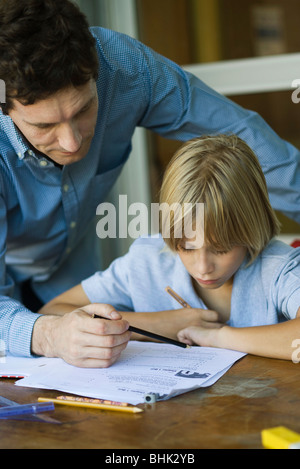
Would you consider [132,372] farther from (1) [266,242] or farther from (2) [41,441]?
(1) [266,242]

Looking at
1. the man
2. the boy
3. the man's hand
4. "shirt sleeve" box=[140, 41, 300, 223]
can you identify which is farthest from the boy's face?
"shirt sleeve" box=[140, 41, 300, 223]

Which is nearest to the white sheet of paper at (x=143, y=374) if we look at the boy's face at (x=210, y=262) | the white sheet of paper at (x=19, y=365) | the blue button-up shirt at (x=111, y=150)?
the white sheet of paper at (x=19, y=365)

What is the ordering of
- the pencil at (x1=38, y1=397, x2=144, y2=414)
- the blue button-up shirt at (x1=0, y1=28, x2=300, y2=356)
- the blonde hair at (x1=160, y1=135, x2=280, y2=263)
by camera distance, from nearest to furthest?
the pencil at (x1=38, y1=397, x2=144, y2=414), the blonde hair at (x1=160, y1=135, x2=280, y2=263), the blue button-up shirt at (x1=0, y1=28, x2=300, y2=356)

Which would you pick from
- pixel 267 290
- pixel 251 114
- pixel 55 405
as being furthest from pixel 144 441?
pixel 251 114

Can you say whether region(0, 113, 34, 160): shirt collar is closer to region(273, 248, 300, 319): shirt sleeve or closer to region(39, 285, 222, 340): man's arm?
region(39, 285, 222, 340): man's arm

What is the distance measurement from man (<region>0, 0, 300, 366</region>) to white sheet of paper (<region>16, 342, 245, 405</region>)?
4 cm

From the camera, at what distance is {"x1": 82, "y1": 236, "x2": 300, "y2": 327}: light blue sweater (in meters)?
1.34

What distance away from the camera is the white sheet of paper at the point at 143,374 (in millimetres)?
1010

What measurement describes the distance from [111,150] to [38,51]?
528mm

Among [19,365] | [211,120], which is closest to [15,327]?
[19,365]

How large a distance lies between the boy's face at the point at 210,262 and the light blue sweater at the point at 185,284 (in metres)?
0.08

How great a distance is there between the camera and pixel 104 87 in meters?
1.49

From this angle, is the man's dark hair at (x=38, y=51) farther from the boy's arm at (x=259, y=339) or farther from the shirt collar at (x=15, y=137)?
the boy's arm at (x=259, y=339)
